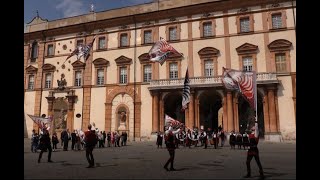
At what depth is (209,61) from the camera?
3891cm

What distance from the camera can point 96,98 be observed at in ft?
144

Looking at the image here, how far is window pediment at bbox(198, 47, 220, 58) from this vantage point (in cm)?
3853

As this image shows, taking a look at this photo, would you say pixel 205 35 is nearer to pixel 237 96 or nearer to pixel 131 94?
pixel 237 96

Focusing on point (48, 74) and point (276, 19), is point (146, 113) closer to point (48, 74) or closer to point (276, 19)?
point (48, 74)

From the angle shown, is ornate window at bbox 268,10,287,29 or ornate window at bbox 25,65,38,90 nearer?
ornate window at bbox 268,10,287,29

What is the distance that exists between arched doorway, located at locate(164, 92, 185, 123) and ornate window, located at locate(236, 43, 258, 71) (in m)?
8.45

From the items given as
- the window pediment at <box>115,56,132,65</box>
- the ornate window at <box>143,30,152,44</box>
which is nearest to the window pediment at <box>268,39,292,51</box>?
the ornate window at <box>143,30,152,44</box>

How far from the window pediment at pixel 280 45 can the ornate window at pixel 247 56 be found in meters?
1.71

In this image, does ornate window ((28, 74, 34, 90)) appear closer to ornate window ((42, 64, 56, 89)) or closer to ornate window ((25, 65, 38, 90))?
ornate window ((25, 65, 38, 90))

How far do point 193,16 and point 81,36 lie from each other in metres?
16.4

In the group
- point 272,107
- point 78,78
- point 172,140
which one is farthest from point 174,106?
point 172,140

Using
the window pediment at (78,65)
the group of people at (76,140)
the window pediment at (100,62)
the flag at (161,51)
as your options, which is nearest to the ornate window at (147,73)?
the window pediment at (100,62)

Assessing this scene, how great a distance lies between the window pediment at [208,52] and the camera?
3853 centimetres
